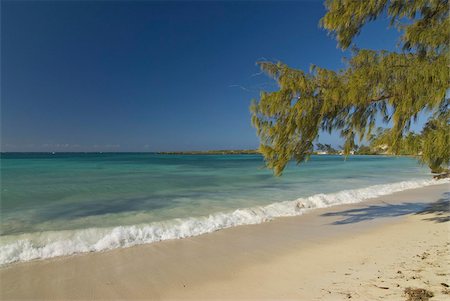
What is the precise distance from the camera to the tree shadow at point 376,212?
945 centimetres

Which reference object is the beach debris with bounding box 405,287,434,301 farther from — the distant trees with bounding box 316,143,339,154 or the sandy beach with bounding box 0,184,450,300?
the distant trees with bounding box 316,143,339,154

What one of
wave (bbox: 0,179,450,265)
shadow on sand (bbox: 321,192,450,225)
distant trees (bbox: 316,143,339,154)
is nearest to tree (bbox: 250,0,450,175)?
distant trees (bbox: 316,143,339,154)

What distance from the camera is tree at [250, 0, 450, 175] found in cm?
437

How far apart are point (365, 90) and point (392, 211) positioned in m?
7.84

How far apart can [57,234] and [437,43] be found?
8890 mm

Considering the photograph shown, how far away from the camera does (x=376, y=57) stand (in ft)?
16.6

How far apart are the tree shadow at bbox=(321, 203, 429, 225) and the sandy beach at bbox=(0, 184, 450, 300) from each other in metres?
1.50

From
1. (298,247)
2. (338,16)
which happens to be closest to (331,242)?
(298,247)

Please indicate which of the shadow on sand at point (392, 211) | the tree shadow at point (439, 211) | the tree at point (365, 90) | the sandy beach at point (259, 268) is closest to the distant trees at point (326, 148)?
the tree at point (365, 90)

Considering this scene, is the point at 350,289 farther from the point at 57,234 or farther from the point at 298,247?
the point at 57,234

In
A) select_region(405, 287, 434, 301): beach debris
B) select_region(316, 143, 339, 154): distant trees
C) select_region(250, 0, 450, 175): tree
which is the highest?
select_region(250, 0, 450, 175): tree

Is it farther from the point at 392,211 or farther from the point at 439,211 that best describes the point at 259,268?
the point at 439,211

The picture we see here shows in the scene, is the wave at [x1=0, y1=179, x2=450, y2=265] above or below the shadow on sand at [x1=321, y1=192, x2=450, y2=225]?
above

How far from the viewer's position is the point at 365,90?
16.1 feet
